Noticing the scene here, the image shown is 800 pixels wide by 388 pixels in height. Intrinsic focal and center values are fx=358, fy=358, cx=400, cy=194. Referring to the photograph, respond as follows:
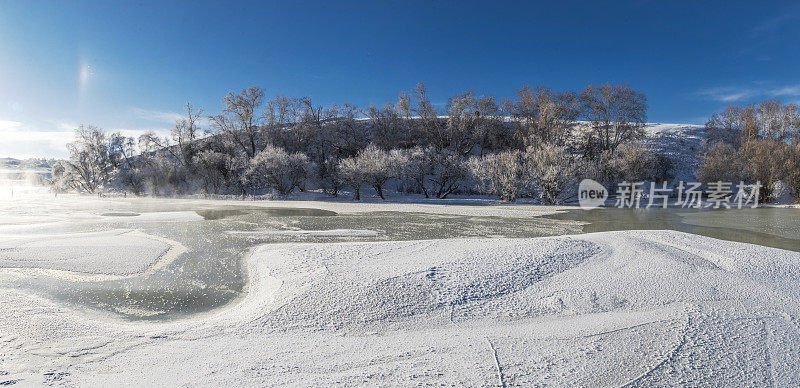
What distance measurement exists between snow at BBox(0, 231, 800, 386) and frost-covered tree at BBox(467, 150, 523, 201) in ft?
85.0

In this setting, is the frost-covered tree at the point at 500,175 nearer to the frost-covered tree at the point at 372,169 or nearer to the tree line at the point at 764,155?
the frost-covered tree at the point at 372,169

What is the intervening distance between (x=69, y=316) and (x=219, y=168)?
143 feet

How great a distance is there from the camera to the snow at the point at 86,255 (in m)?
9.62

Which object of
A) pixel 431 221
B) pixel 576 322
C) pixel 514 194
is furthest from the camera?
pixel 514 194

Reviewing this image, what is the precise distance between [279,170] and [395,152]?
13.1 meters

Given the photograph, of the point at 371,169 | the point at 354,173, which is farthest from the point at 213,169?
the point at 371,169

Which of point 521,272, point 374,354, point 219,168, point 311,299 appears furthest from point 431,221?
point 219,168

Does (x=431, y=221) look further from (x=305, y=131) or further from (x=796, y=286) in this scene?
(x=305, y=131)

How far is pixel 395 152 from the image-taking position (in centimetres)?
4047

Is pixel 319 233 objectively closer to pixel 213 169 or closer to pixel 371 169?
pixel 371 169

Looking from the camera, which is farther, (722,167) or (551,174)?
(722,167)

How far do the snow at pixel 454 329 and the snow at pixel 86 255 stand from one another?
211 cm

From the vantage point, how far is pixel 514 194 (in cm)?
3522
